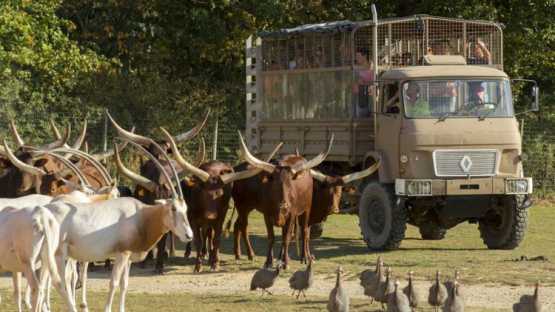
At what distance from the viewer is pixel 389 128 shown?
2278cm

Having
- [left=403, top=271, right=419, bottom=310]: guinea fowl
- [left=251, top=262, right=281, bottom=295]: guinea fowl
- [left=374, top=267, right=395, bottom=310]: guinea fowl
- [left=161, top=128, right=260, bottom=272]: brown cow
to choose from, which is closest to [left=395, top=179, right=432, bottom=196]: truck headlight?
[left=161, top=128, right=260, bottom=272]: brown cow

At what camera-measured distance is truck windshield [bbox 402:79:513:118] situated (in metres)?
22.6

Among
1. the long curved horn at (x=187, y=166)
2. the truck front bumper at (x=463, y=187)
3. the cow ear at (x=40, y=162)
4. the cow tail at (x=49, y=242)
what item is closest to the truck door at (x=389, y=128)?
the truck front bumper at (x=463, y=187)

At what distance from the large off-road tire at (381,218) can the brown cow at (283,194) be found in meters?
1.53

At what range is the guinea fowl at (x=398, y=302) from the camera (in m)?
13.8

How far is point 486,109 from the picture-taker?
22.8 metres

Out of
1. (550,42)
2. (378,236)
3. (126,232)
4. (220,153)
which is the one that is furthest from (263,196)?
(550,42)

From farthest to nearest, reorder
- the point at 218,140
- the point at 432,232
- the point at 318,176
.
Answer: the point at 218,140 < the point at 432,232 < the point at 318,176

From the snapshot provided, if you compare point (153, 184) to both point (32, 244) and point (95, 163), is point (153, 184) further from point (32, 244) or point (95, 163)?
point (32, 244)

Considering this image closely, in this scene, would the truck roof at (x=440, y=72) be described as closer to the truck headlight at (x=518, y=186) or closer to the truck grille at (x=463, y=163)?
the truck grille at (x=463, y=163)

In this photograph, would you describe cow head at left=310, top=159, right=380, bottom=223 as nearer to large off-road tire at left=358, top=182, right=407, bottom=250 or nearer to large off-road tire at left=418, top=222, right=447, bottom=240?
large off-road tire at left=358, top=182, right=407, bottom=250

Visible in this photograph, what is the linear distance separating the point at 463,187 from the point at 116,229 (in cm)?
909

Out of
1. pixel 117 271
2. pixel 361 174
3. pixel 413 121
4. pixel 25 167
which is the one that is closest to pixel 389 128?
pixel 413 121

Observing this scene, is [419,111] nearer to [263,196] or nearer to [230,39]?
[263,196]
